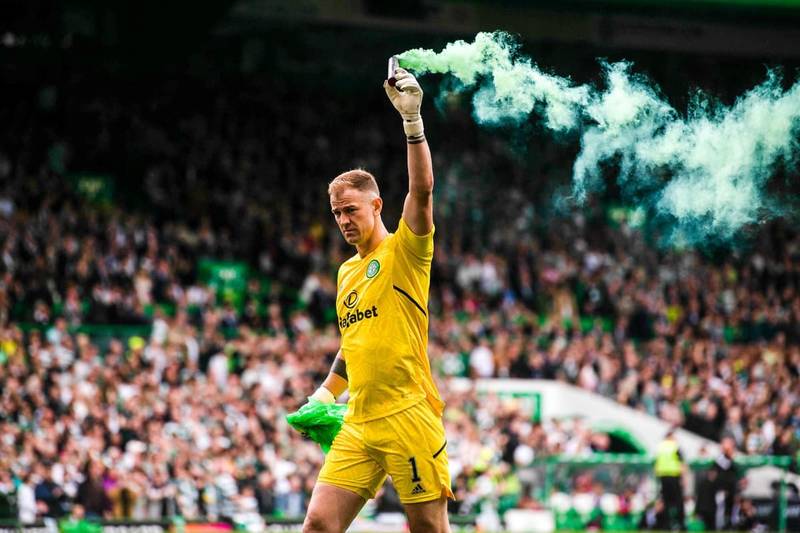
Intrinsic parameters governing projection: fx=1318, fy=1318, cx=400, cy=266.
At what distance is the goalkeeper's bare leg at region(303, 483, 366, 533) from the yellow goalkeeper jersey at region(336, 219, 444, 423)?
42cm

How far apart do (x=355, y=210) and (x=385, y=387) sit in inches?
38.9

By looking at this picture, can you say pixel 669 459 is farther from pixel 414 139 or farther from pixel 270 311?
pixel 414 139

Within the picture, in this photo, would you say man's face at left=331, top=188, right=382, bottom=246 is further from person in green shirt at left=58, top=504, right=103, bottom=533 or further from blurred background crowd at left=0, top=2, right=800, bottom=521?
person in green shirt at left=58, top=504, right=103, bottom=533

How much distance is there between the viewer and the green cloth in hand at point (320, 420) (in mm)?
7719

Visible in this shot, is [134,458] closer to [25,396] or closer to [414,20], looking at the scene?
[25,396]

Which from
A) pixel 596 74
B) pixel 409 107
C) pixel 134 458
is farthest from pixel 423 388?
pixel 134 458

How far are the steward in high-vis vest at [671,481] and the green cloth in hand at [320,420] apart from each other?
14.4m

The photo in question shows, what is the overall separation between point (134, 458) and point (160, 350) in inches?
121

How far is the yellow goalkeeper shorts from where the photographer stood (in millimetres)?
7180

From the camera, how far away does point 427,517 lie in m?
7.17

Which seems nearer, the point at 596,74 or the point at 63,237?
the point at 596,74

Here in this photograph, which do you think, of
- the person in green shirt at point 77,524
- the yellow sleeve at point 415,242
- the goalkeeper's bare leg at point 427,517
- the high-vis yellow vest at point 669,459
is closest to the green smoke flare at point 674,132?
the yellow sleeve at point 415,242

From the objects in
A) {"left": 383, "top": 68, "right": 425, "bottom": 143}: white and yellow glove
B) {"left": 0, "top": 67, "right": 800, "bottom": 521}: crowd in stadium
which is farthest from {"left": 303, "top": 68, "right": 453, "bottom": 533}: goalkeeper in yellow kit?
{"left": 0, "top": 67, "right": 800, "bottom": 521}: crowd in stadium

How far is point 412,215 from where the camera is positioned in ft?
22.9
